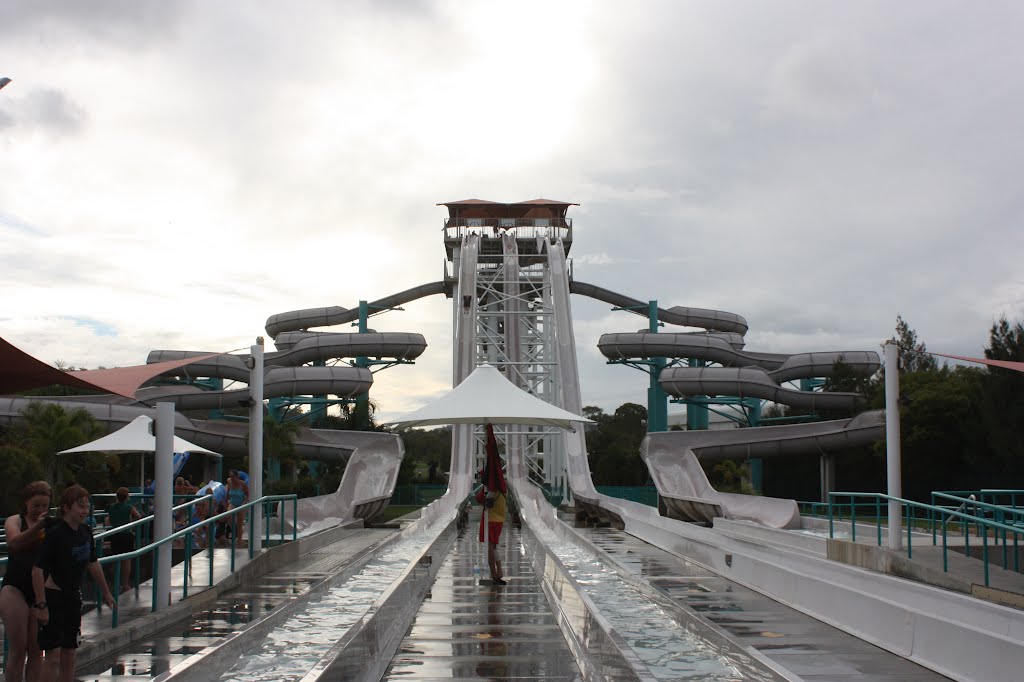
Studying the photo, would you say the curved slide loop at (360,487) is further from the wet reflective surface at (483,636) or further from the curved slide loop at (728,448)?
the wet reflective surface at (483,636)

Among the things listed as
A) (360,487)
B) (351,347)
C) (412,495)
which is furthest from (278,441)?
(351,347)

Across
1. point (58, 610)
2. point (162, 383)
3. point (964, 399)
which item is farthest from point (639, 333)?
point (58, 610)

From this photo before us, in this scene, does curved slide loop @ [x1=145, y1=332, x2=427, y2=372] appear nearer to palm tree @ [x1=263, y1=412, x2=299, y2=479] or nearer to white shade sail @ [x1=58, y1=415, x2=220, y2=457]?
palm tree @ [x1=263, y1=412, x2=299, y2=479]

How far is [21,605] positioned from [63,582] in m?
0.26

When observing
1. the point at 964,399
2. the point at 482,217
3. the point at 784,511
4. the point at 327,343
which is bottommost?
the point at 784,511

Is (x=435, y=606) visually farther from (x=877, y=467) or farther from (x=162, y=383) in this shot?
(x=162, y=383)

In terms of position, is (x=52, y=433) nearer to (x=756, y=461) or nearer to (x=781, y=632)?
(x=781, y=632)

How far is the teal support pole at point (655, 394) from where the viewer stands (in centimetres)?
6138

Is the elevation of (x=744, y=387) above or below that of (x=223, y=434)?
above

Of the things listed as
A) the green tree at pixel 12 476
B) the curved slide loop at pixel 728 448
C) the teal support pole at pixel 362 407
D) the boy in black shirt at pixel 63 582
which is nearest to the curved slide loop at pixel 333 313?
the teal support pole at pixel 362 407

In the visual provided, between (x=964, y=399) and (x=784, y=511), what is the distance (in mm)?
17736

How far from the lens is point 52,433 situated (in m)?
30.2

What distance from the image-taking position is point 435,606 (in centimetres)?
1076

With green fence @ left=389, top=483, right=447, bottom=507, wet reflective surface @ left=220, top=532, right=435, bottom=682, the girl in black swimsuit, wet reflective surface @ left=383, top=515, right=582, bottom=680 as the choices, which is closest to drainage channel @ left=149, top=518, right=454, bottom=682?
wet reflective surface @ left=220, top=532, right=435, bottom=682
